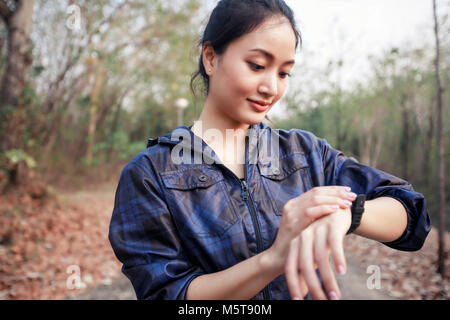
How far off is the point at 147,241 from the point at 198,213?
0.21m

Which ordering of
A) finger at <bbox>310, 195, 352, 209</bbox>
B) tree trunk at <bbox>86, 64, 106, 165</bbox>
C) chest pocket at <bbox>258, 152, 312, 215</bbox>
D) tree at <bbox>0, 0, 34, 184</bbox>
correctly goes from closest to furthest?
finger at <bbox>310, 195, 352, 209</bbox>
chest pocket at <bbox>258, 152, 312, 215</bbox>
tree at <bbox>0, 0, 34, 184</bbox>
tree trunk at <bbox>86, 64, 106, 165</bbox>

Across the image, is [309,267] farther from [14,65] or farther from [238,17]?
[14,65]

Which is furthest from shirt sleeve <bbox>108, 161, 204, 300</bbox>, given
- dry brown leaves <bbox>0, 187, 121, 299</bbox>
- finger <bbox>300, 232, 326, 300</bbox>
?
dry brown leaves <bbox>0, 187, 121, 299</bbox>

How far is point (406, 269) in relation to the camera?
533cm

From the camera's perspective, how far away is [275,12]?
1231mm

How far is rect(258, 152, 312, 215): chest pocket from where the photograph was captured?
1.28 metres

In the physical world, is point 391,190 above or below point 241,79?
below

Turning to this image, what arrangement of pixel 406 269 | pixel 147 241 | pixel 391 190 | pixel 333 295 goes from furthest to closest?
pixel 406 269
pixel 391 190
pixel 147 241
pixel 333 295

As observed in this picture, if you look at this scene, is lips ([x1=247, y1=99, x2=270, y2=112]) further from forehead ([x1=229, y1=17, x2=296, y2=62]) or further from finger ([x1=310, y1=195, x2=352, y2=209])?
finger ([x1=310, y1=195, x2=352, y2=209])

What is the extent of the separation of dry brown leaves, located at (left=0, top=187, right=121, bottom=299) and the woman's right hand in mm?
3968

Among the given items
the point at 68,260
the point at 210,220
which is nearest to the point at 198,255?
the point at 210,220

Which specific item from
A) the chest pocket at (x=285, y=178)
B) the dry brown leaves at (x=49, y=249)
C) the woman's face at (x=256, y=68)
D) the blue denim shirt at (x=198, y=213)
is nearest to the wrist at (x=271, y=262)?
the blue denim shirt at (x=198, y=213)

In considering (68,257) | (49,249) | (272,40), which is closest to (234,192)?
(272,40)

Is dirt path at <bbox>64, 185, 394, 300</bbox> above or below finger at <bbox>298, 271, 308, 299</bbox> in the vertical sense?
below
